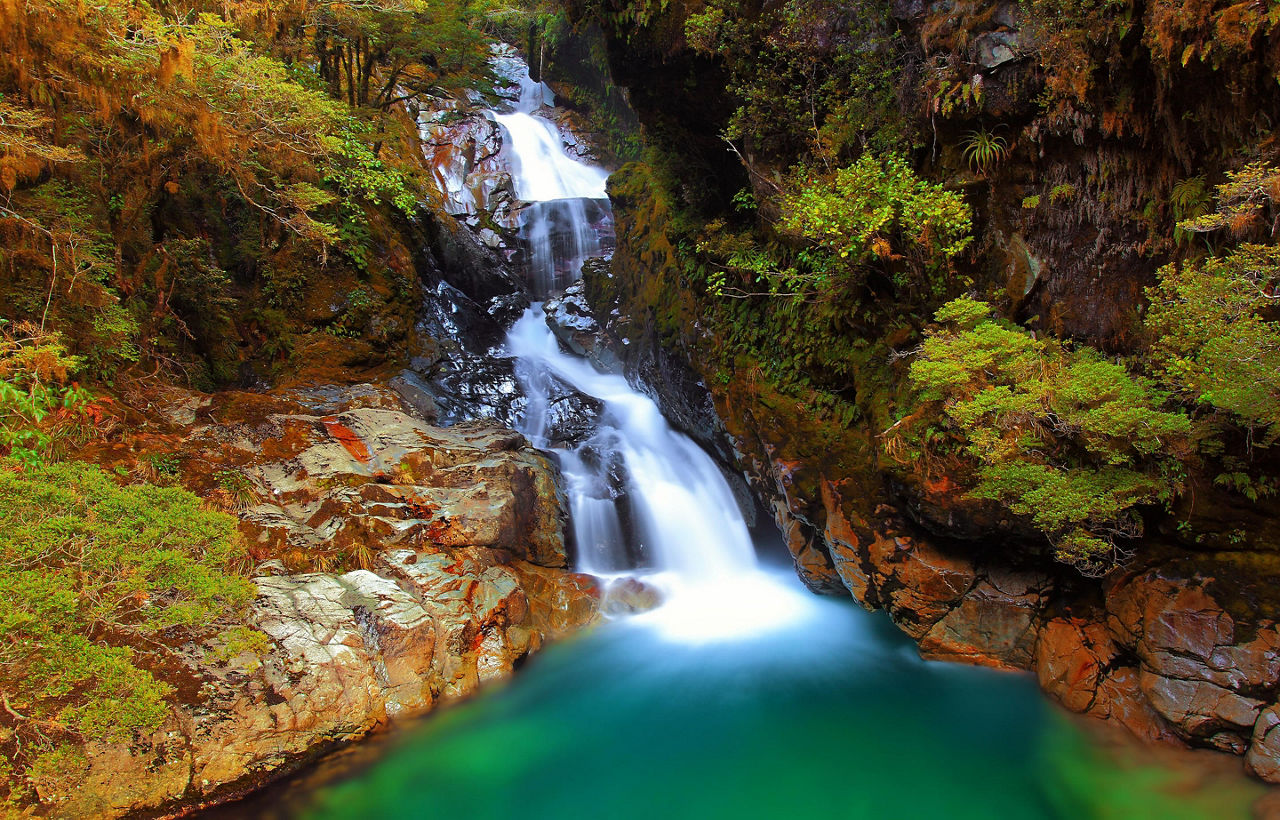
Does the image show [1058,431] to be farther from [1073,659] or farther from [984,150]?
[984,150]

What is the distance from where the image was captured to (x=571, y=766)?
625 centimetres

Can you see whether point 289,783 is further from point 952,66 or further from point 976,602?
point 952,66

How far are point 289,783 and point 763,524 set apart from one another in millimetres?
7406

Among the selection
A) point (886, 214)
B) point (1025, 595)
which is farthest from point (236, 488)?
point (1025, 595)

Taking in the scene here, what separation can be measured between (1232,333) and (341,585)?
8322 millimetres

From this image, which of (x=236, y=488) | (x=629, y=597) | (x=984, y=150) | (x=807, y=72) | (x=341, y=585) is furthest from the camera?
(x=629, y=597)

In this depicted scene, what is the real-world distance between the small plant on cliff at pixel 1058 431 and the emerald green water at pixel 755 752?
6.06 feet

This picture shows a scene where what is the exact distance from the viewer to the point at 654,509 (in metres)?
10.6

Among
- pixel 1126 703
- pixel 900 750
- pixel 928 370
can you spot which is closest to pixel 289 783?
pixel 900 750

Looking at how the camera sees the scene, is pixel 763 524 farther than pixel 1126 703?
Yes

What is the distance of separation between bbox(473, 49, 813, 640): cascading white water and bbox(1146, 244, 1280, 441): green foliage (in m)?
5.68

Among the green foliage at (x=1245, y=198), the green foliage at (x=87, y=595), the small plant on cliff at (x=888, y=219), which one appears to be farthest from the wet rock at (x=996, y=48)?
the green foliage at (x=87, y=595)

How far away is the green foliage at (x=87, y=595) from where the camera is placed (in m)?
4.10

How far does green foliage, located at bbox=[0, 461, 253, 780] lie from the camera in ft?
13.5
